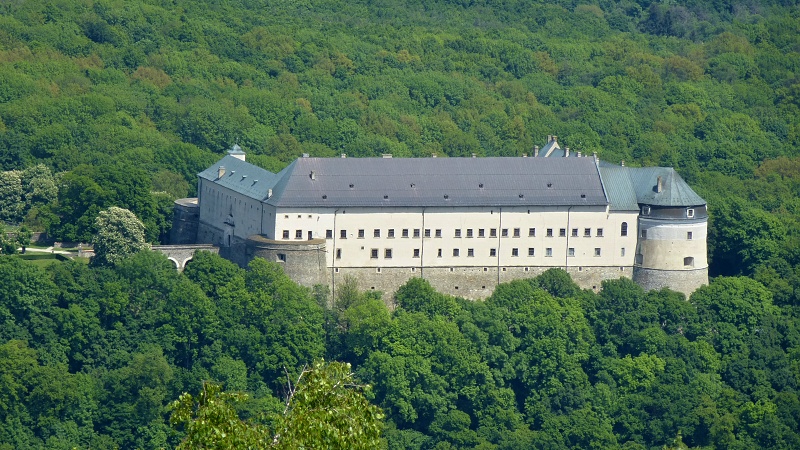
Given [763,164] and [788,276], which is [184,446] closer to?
[788,276]

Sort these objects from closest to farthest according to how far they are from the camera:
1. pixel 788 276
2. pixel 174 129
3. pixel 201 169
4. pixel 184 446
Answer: pixel 184 446
pixel 788 276
pixel 201 169
pixel 174 129

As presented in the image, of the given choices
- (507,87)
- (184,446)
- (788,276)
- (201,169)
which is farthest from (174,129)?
(184,446)

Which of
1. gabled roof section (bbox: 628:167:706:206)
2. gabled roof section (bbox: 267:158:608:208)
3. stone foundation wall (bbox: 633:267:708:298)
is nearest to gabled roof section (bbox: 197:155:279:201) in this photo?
gabled roof section (bbox: 267:158:608:208)

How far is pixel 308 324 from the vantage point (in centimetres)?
10225

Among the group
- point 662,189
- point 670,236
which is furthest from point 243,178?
point 670,236

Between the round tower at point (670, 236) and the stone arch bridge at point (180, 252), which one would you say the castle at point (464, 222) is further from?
the stone arch bridge at point (180, 252)

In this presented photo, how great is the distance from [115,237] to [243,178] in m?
7.42

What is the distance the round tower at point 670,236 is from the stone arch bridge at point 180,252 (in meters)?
22.5

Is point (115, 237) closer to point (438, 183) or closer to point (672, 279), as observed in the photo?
point (438, 183)

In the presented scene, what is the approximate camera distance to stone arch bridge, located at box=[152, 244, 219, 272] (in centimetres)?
10650

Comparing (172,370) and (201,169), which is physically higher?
(201,169)

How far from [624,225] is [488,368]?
10410mm

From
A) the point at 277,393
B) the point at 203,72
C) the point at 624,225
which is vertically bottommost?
the point at 277,393

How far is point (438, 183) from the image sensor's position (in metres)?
105
